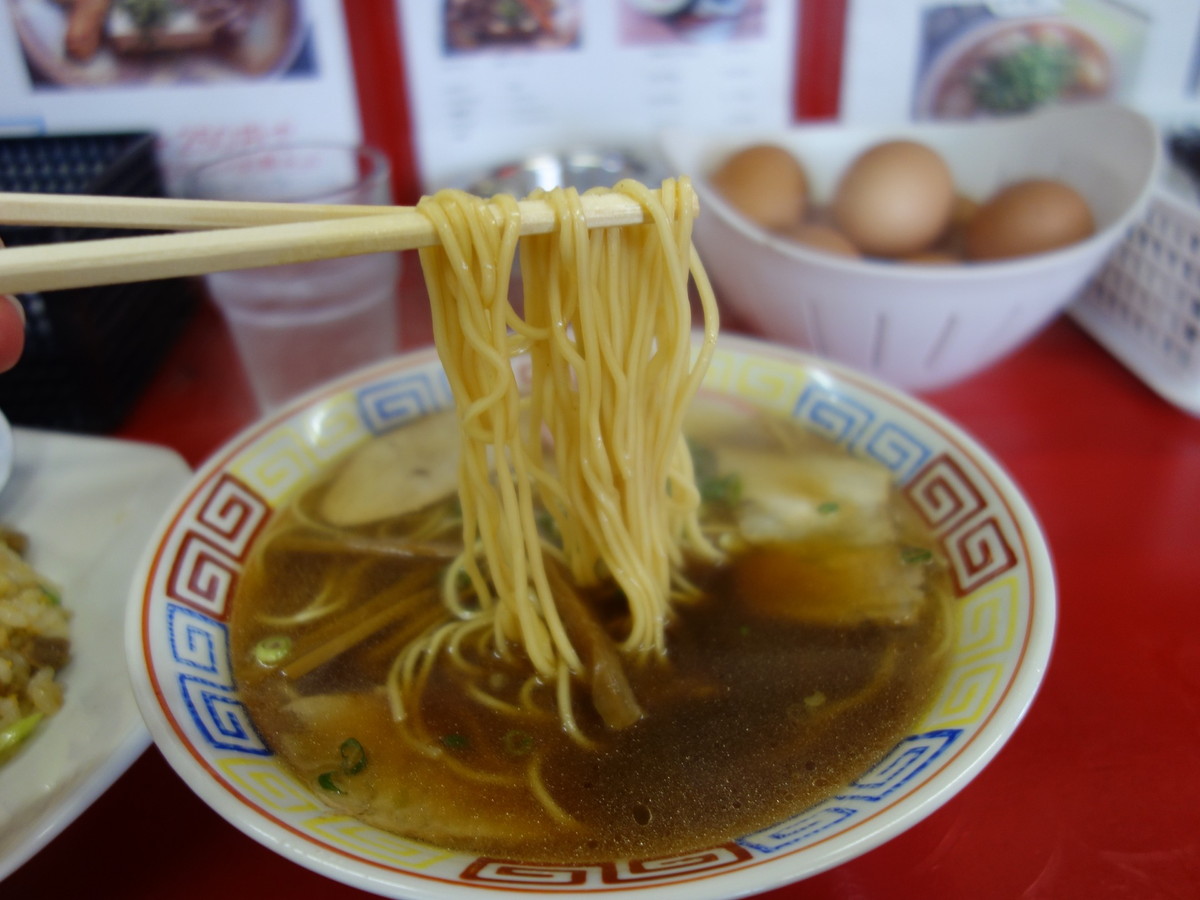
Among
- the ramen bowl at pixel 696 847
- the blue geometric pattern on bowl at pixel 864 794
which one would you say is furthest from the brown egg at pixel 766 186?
the blue geometric pattern on bowl at pixel 864 794

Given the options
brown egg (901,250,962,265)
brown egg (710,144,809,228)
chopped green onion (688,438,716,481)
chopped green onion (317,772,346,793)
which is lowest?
chopped green onion (688,438,716,481)

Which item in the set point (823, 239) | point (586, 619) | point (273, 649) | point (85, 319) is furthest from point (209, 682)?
point (823, 239)

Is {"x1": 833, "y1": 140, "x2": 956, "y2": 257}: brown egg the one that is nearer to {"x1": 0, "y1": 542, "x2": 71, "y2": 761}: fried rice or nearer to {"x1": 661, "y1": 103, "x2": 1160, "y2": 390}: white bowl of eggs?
{"x1": 661, "y1": 103, "x2": 1160, "y2": 390}: white bowl of eggs

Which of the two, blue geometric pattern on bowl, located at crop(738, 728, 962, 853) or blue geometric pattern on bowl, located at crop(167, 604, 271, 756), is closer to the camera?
blue geometric pattern on bowl, located at crop(738, 728, 962, 853)

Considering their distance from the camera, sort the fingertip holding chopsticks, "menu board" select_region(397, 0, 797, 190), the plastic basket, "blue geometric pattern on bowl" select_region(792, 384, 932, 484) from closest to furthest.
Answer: the fingertip holding chopsticks → "blue geometric pattern on bowl" select_region(792, 384, 932, 484) → the plastic basket → "menu board" select_region(397, 0, 797, 190)

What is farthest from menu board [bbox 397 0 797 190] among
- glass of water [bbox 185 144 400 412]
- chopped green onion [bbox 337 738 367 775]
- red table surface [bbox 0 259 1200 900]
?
chopped green onion [bbox 337 738 367 775]

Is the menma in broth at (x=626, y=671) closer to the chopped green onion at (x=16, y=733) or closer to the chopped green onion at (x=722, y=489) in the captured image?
the chopped green onion at (x=722, y=489)

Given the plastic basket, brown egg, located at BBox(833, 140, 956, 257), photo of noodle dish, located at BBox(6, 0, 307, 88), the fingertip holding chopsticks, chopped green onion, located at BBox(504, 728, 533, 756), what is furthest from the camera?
photo of noodle dish, located at BBox(6, 0, 307, 88)
